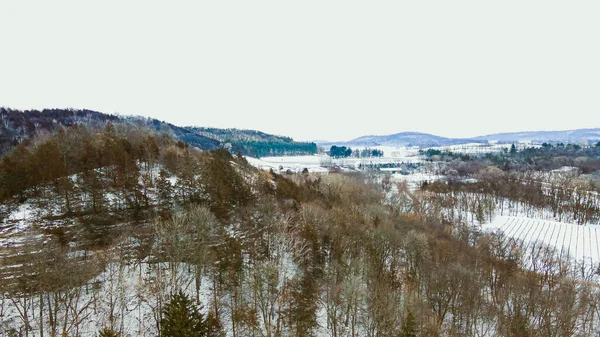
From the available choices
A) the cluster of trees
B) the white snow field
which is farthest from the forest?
the white snow field

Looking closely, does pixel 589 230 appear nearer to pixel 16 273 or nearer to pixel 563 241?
pixel 563 241

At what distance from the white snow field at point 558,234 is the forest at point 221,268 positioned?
346 inches

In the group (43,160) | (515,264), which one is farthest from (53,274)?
(515,264)

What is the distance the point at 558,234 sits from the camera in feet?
218

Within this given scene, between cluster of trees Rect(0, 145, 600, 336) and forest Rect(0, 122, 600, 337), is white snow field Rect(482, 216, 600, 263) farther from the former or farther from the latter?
cluster of trees Rect(0, 145, 600, 336)

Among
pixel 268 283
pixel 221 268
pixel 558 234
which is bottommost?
pixel 558 234

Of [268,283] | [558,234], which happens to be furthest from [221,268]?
[558,234]

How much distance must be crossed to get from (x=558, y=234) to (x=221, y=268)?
236 feet

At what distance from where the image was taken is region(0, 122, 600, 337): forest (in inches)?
962

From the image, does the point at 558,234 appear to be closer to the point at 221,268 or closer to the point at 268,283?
the point at 268,283

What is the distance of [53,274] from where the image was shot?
75.5 ft

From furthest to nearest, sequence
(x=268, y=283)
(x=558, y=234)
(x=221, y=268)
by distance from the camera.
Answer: (x=558, y=234) < (x=221, y=268) < (x=268, y=283)

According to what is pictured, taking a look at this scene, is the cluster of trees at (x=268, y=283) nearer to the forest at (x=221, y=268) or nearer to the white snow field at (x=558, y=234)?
the forest at (x=221, y=268)

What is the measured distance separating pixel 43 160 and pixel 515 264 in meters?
65.1
